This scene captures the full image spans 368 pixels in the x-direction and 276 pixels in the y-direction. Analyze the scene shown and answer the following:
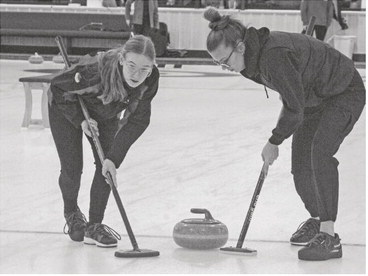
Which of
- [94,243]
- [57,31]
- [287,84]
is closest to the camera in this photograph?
[287,84]

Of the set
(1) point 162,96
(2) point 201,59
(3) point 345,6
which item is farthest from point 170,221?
(3) point 345,6

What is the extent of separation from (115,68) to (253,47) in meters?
0.61

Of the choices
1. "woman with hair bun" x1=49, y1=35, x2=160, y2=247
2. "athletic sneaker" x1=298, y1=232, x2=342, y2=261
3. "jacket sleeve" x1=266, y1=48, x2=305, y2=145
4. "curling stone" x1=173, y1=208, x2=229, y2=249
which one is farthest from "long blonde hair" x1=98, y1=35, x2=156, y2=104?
"athletic sneaker" x1=298, y1=232, x2=342, y2=261

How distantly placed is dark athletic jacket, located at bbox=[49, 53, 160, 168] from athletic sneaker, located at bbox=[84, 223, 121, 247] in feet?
1.03

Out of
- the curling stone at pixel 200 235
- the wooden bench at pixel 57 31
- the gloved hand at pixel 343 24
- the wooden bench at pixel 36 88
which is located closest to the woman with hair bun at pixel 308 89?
the curling stone at pixel 200 235

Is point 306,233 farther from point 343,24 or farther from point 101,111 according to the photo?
point 343,24

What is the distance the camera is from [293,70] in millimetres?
3941

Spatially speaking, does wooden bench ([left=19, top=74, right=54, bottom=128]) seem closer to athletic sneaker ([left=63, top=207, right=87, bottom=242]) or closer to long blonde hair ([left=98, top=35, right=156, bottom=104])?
athletic sneaker ([left=63, top=207, right=87, bottom=242])

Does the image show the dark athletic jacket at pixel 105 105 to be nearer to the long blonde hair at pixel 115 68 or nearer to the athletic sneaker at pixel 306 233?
the long blonde hair at pixel 115 68

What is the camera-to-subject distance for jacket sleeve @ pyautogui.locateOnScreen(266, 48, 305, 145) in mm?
3914

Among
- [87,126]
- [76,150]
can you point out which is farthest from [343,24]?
[87,126]

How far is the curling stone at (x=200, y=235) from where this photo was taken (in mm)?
4363

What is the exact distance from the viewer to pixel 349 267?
4.05 metres

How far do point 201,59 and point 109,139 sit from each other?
13.9 meters
